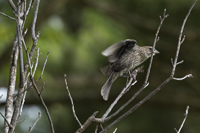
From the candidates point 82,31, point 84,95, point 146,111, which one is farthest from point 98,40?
point 146,111

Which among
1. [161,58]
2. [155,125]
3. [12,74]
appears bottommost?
[155,125]

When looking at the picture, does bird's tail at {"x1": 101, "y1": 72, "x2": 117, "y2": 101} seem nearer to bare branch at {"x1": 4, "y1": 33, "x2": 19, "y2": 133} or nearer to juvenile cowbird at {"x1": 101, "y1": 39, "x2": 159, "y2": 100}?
juvenile cowbird at {"x1": 101, "y1": 39, "x2": 159, "y2": 100}

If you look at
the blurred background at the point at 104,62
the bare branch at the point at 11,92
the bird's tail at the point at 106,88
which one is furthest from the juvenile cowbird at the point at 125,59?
the blurred background at the point at 104,62

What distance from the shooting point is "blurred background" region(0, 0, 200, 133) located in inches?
286

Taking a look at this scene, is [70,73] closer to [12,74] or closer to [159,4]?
[159,4]

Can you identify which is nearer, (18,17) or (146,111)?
(18,17)

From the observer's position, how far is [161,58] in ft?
25.2

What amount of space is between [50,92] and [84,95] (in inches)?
29.2

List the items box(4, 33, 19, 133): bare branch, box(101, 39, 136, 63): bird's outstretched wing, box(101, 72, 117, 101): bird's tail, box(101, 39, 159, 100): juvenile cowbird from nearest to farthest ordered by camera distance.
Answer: box(4, 33, 19, 133): bare branch, box(101, 39, 136, 63): bird's outstretched wing, box(101, 72, 117, 101): bird's tail, box(101, 39, 159, 100): juvenile cowbird

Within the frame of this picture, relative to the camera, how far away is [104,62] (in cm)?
807

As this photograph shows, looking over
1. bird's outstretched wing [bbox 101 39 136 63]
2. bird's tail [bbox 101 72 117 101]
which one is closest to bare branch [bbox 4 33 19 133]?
bird's outstretched wing [bbox 101 39 136 63]

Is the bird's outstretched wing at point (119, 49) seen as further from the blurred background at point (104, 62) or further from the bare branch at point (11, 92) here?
the blurred background at point (104, 62)

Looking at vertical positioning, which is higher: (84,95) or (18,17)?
(18,17)

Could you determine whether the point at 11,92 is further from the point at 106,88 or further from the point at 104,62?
the point at 104,62
